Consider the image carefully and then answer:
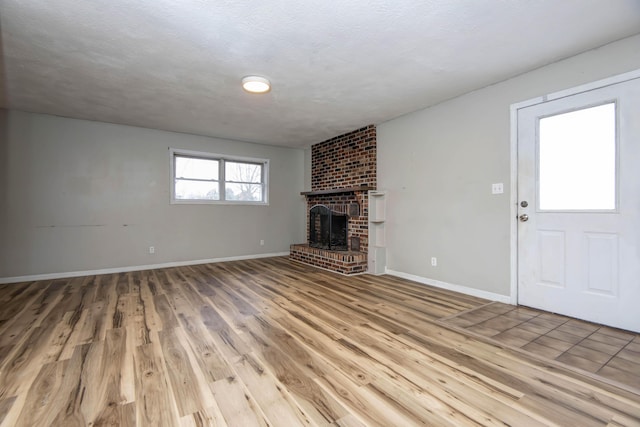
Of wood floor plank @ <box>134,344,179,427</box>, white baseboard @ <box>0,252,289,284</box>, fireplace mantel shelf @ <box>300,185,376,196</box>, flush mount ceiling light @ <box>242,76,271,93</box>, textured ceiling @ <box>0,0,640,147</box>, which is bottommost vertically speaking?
wood floor plank @ <box>134,344,179,427</box>

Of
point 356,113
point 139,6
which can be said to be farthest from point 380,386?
point 356,113

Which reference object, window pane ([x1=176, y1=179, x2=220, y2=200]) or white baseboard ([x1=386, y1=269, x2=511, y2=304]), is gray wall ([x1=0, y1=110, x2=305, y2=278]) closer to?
window pane ([x1=176, y1=179, x2=220, y2=200])

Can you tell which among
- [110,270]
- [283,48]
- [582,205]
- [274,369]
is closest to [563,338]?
[582,205]

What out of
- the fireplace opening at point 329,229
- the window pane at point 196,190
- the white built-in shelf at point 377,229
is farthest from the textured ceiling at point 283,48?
the fireplace opening at point 329,229

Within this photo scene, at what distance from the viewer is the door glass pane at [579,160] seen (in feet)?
8.03

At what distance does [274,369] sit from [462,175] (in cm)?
295

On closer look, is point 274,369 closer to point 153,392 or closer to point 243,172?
point 153,392

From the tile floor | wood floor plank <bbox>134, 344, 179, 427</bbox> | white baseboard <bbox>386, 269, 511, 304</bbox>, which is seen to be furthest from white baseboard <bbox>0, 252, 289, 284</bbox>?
the tile floor

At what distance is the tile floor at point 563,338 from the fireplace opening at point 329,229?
2661 millimetres

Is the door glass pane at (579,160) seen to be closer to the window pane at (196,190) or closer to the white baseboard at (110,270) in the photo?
the white baseboard at (110,270)

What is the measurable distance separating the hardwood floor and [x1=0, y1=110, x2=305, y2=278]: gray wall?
4.24 ft

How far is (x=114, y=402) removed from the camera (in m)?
1.48

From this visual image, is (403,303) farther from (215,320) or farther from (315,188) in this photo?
(315,188)

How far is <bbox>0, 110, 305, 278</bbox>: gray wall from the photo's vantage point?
402cm
